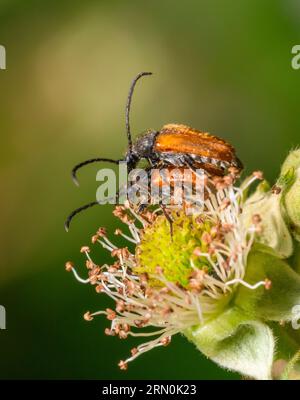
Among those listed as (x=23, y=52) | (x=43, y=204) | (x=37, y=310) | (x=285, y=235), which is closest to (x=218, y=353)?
(x=285, y=235)

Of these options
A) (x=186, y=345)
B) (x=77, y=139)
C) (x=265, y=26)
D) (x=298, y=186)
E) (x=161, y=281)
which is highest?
(x=265, y=26)

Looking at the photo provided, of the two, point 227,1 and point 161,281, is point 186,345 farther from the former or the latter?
point 227,1

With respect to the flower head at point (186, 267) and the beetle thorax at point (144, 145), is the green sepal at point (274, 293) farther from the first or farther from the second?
the beetle thorax at point (144, 145)

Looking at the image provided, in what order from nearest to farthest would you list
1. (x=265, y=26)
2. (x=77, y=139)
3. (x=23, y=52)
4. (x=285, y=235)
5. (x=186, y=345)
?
1. (x=285, y=235)
2. (x=186, y=345)
3. (x=265, y=26)
4. (x=77, y=139)
5. (x=23, y=52)

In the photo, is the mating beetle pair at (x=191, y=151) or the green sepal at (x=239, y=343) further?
the mating beetle pair at (x=191, y=151)

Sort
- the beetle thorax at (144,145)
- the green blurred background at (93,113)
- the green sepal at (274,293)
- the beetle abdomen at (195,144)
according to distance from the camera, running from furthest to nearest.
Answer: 1. the green blurred background at (93,113)
2. the beetle thorax at (144,145)
3. the beetle abdomen at (195,144)
4. the green sepal at (274,293)

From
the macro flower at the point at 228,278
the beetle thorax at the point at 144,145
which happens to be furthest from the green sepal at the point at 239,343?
the beetle thorax at the point at 144,145

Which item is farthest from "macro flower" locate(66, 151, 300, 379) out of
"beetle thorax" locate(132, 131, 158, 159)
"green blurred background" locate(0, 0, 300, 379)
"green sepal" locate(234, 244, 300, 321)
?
"green blurred background" locate(0, 0, 300, 379)
